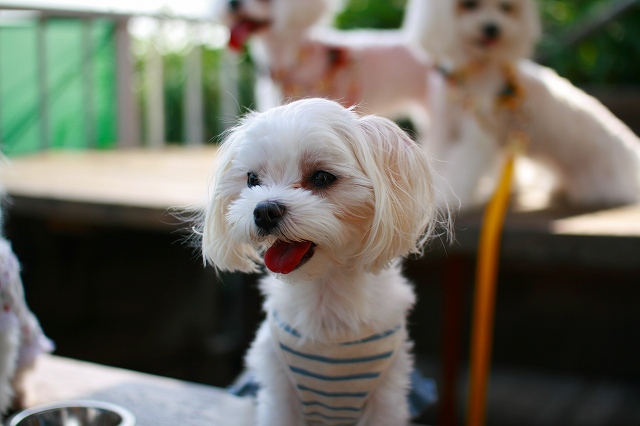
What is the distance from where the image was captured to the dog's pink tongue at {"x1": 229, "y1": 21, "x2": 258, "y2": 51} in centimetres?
266

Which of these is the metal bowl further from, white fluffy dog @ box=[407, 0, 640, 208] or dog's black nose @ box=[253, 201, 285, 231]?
white fluffy dog @ box=[407, 0, 640, 208]

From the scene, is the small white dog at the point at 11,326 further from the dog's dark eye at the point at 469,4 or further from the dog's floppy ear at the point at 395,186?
the dog's dark eye at the point at 469,4

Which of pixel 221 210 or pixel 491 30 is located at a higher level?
pixel 491 30

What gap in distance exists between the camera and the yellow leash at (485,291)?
1791 mm

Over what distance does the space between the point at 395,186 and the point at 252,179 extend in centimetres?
21

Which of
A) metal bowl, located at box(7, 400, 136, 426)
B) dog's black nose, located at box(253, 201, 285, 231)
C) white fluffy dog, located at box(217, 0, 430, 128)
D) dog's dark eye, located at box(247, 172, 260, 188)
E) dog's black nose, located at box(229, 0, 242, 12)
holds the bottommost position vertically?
metal bowl, located at box(7, 400, 136, 426)

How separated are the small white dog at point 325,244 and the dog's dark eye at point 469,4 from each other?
4.34 feet

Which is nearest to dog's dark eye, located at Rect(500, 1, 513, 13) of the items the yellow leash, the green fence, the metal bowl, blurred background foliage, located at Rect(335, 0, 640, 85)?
the yellow leash

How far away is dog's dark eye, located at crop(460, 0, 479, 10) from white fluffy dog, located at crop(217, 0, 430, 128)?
362 millimetres

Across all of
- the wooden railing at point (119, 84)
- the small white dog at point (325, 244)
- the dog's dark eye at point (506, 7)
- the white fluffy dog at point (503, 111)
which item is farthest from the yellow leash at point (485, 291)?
the wooden railing at point (119, 84)

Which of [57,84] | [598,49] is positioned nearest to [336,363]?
[57,84]

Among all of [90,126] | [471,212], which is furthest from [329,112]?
[90,126]

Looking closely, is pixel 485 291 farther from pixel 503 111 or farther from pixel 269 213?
pixel 269 213

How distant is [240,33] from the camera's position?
2.68 m
